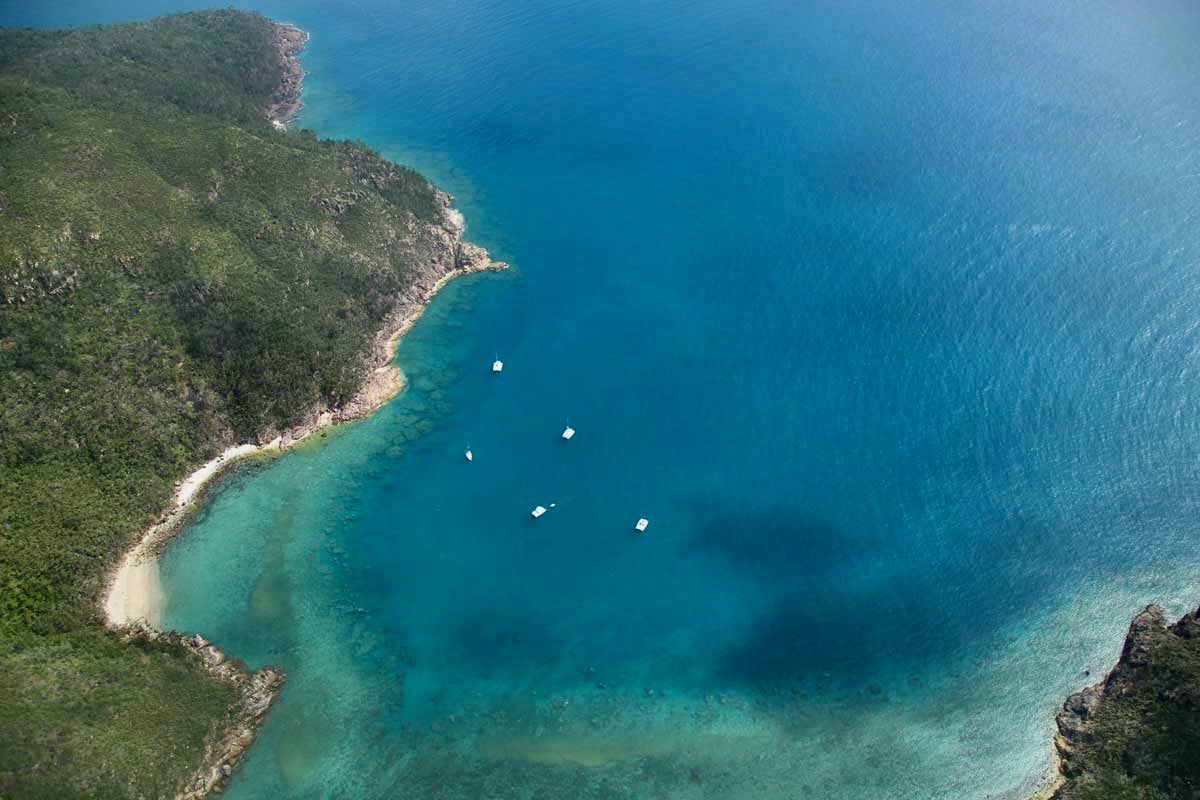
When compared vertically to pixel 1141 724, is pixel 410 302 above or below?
above

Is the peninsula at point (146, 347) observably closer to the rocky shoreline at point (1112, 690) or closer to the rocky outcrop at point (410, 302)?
the rocky outcrop at point (410, 302)

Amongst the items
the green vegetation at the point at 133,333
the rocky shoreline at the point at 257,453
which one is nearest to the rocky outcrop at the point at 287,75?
the rocky shoreline at the point at 257,453

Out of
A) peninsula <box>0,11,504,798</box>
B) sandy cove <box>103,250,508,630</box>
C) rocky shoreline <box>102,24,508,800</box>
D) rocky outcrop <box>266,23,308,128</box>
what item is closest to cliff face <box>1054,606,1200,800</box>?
rocky shoreline <box>102,24,508,800</box>

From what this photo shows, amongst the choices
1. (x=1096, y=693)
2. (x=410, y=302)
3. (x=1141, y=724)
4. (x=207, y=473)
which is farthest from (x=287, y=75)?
(x=1141, y=724)

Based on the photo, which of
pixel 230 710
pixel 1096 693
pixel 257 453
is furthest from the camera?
pixel 257 453

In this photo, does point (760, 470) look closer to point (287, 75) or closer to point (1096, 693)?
point (1096, 693)

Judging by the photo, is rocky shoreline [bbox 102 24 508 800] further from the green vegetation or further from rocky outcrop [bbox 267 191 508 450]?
the green vegetation
